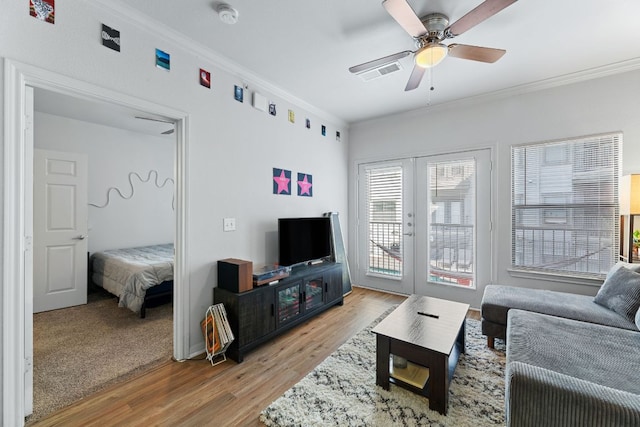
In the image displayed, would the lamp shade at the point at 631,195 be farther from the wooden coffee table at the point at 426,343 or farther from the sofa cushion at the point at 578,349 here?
Result: the wooden coffee table at the point at 426,343

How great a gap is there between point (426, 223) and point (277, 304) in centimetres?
240

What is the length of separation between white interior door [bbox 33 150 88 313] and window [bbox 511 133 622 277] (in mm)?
5685

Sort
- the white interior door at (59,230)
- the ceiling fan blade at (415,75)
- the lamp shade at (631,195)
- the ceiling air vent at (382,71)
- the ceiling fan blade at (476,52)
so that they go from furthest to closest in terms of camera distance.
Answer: the white interior door at (59,230), the ceiling air vent at (382,71), the lamp shade at (631,195), the ceiling fan blade at (415,75), the ceiling fan blade at (476,52)

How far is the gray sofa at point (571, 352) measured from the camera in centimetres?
109

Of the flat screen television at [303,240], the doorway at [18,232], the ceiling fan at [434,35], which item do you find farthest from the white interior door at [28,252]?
the ceiling fan at [434,35]

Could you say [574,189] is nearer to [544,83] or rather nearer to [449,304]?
[544,83]

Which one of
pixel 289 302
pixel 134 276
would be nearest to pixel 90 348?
pixel 134 276

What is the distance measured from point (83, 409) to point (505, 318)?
3229mm

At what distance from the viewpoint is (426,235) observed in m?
3.85

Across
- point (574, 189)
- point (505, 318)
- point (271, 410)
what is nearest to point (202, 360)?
point (271, 410)

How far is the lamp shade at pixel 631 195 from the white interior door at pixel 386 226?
208cm

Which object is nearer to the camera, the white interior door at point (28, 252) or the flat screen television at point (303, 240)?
the white interior door at point (28, 252)

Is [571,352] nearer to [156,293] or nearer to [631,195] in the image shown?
[631,195]

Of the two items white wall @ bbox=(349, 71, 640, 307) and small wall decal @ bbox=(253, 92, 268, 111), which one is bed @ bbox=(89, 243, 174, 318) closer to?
small wall decal @ bbox=(253, 92, 268, 111)
